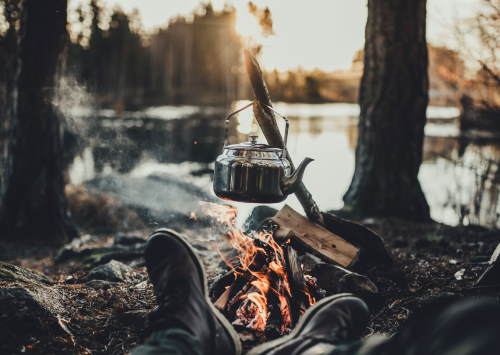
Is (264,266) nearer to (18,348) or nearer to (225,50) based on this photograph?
(18,348)

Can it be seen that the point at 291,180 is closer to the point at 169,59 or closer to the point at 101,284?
the point at 101,284

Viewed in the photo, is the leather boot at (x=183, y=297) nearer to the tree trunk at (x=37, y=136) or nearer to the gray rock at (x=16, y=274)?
the gray rock at (x=16, y=274)

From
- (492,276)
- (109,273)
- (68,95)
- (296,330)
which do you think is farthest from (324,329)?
(68,95)

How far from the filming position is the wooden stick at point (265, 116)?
10.9 ft

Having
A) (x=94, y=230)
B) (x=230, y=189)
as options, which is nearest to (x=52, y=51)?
(x=94, y=230)

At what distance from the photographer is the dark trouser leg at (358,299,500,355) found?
1265mm

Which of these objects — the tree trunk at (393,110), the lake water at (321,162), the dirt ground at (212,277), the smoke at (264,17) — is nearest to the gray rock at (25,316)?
the dirt ground at (212,277)

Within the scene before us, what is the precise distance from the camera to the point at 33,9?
5.46 metres

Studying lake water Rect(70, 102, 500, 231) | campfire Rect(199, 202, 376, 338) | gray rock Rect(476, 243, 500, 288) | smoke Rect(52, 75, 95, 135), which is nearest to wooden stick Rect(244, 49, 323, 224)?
campfire Rect(199, 202, 376, 338)

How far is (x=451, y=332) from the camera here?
1.35 meters

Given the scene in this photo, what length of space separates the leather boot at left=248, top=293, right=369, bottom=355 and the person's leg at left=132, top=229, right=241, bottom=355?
0.21 metres

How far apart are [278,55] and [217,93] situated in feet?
233

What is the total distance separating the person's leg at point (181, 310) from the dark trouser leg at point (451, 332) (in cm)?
79

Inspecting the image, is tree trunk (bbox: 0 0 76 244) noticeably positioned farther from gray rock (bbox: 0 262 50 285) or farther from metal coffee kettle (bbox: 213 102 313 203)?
metal coffee kettle (bbox: 213 102 313 203)
